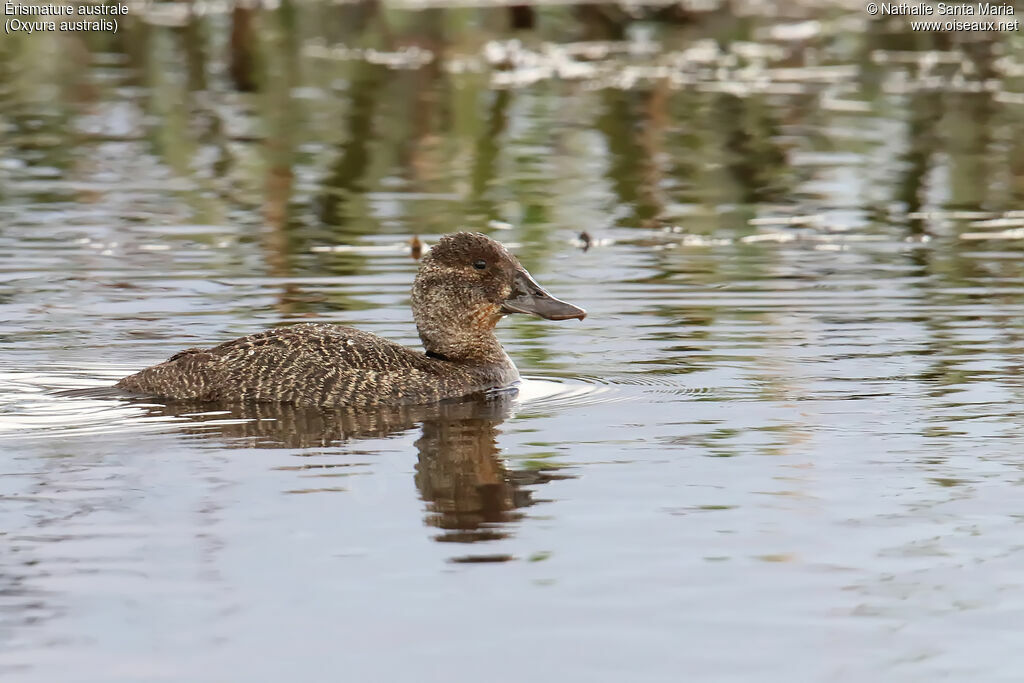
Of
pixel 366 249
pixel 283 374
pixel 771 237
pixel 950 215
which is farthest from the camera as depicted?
Result: pixel 950 215

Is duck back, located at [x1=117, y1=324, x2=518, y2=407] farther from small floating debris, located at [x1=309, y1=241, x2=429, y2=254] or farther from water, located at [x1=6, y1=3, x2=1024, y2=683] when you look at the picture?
small floating debris, located at [x1=309, y1=241, x2=429, y2=254]

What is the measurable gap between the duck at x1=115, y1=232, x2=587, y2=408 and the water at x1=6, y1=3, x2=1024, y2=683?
0.67ft

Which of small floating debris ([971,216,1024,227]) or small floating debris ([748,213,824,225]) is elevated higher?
small floating debris ([748,213,824,225])

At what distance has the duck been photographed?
1002 cm

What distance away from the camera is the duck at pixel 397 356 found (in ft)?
32.9

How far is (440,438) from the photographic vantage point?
9391 millimetres

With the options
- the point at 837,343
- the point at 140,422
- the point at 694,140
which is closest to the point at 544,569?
the point at 140,422

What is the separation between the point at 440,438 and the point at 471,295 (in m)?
1.56

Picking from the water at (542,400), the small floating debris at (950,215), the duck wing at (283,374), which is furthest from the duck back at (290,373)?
the small floating debris at (950,215)

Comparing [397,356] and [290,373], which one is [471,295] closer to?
[397,356]

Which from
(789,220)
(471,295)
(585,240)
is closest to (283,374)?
(471,295)

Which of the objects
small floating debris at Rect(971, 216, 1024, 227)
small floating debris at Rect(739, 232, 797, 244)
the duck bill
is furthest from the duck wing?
small floating debris at Rect(971, 216, 1024, 227)

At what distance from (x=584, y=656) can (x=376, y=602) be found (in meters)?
0.84

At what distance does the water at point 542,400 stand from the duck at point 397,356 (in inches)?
8.1
